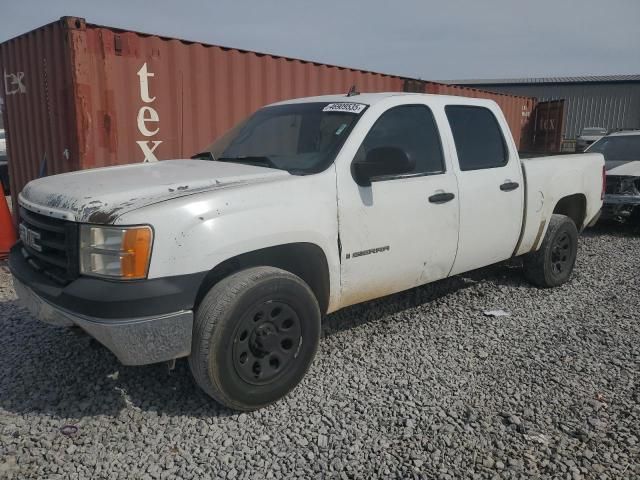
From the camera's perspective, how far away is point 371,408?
3006 mm

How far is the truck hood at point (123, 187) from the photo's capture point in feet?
8.55

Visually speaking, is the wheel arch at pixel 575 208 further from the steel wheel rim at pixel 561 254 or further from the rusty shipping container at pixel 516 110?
the rusty shipping container at pixel 516 110

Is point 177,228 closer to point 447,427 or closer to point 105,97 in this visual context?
point 447,427

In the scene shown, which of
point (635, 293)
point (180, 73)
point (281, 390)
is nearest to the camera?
point (281, 390)

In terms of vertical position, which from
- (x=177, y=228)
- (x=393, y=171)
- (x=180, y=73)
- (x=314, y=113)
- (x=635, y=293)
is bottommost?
(x=635, y=293)

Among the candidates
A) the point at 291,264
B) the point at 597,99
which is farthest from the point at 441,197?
the point at 597,99

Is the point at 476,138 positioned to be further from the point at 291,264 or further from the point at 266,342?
the point at 266,342

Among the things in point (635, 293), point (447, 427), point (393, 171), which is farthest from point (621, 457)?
point (635, 293)

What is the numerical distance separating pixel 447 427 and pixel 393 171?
156 cm

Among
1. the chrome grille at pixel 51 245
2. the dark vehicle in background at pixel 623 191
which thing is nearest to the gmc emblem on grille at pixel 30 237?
the chrome grille at pixel 51 245

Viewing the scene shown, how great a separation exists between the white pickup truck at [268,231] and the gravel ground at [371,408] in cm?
34

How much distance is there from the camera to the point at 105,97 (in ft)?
18.2

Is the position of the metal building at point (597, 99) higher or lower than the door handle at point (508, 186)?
higher

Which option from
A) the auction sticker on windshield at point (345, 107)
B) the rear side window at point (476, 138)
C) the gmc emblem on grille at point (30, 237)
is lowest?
the gmc emblem on grille at point (30, 237)
